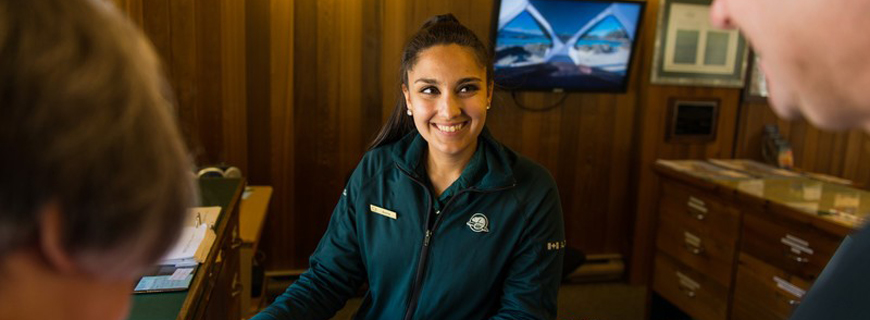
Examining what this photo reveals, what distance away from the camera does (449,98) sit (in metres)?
1.63

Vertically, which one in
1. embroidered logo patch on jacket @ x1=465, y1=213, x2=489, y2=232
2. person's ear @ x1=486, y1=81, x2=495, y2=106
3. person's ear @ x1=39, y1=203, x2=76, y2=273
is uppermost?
person's ear @ x1=486, y1=81, x2=495, y2=106

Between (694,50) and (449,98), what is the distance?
113 inches

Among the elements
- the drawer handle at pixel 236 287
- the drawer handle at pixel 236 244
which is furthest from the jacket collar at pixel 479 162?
the drawer handle at pixel 236 287

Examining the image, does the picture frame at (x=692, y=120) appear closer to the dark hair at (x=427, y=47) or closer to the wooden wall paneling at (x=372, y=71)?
the wooden wall paneling at (x=372, y=71)

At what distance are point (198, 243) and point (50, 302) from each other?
3.94 ft

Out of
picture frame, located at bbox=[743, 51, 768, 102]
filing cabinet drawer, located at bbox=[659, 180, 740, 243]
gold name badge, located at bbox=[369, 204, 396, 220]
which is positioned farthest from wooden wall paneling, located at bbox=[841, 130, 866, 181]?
gold name badge, located at bbox=[369, 204, 396, 220]

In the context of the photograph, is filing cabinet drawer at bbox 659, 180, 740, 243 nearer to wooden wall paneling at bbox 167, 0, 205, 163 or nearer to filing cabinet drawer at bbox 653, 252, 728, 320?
filing cabinet drawer at bbox 653, 252, 728, 320

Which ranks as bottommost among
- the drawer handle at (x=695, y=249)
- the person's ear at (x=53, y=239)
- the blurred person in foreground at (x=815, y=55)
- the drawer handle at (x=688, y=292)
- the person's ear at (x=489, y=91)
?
the drawer handle at (x=688, y=292)

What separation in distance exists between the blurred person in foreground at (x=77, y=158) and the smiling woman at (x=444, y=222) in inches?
40.9

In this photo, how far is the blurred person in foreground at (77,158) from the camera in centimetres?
39

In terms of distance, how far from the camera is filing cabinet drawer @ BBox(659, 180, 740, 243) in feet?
9.06

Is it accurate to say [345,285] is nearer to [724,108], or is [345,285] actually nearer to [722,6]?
[722,6]

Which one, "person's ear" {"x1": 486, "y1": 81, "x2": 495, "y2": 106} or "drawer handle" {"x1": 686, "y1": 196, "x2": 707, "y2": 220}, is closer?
"person's ear" {"x1": 486, "y1": 81, "x2": 495, "y2": 106}

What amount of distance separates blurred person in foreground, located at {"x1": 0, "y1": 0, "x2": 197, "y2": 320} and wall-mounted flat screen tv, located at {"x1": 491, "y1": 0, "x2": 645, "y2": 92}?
3276 mm
